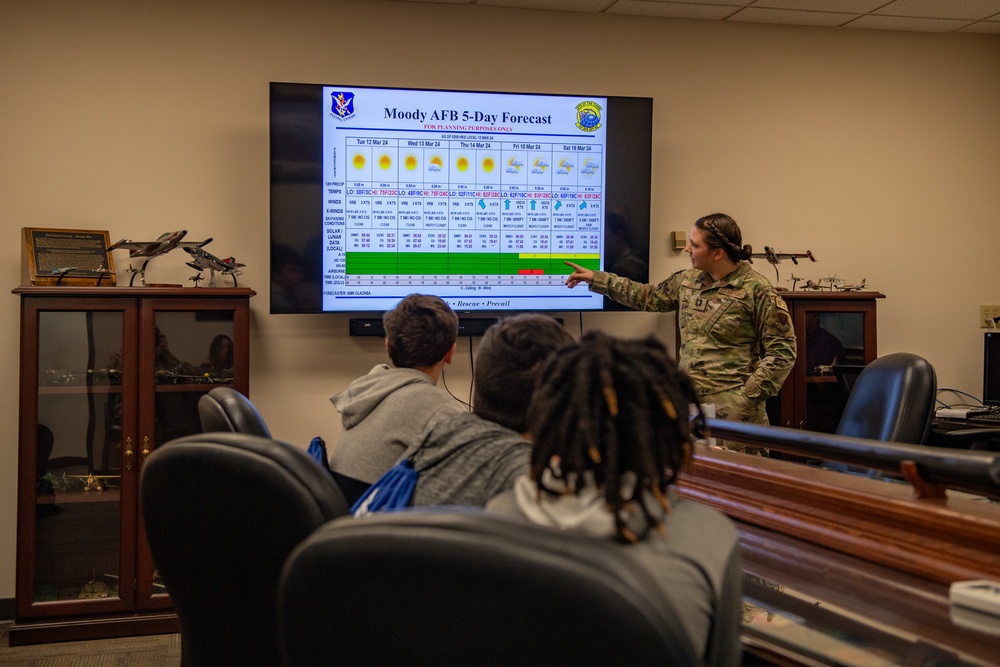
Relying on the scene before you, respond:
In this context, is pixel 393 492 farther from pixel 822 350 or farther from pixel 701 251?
pixel 822 350

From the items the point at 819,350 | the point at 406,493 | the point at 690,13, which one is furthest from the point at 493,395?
the point at 690,13

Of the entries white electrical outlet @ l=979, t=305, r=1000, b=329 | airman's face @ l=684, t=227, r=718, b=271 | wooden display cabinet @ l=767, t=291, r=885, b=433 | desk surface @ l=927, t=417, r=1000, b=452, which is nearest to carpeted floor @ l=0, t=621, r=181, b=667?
airman's face @ l=684, t=227, r=718, b=271

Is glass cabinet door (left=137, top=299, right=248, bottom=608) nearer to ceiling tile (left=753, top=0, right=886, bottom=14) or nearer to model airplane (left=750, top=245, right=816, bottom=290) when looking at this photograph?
model airplane (left=750, top=245, right=816, bottom=290)

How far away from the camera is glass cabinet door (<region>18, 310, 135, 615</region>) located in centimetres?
317

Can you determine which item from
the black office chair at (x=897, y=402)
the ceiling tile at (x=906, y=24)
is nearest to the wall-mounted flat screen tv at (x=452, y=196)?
the ceiling tile at (x=906, y=24)

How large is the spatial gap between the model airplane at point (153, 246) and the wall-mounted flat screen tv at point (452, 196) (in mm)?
333

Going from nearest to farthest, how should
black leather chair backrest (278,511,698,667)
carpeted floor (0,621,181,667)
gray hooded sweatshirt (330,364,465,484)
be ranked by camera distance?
black leather chair backrest (278,511,698,667) → gray hooded sweatshirt (330,364,465,484) → carpeted floor (0,621,181,667)

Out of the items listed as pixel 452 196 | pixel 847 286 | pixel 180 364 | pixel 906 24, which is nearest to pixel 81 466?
pixel 180 364

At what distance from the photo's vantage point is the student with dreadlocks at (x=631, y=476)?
793mm

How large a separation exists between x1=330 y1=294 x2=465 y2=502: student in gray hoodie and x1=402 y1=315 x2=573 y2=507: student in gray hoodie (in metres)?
0.19

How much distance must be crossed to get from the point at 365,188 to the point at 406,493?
2320 millimetres

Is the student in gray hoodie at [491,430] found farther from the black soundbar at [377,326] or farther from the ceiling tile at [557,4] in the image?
the ceiling tile at [557,4]

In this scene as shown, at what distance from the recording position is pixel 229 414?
163 cm

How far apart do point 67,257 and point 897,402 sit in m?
2.89
